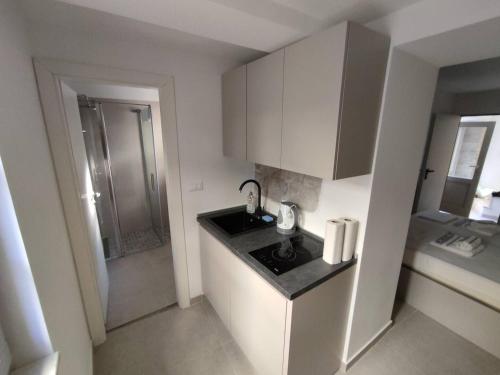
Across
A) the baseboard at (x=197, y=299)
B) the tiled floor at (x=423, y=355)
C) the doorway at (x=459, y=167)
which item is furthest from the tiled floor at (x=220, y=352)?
the doorway at (x=459, y=167)

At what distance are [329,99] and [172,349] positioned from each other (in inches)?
80.8

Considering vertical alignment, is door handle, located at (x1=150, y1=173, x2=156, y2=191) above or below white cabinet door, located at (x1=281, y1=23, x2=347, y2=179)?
below

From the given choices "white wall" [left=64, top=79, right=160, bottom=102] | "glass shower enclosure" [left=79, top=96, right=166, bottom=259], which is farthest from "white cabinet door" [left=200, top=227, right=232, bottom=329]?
"white wall" [left=64, top=79, right=160, bottom=102]

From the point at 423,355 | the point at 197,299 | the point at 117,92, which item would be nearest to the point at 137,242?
the point at 197,299

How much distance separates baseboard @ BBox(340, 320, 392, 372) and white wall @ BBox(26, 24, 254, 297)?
1.35 metres

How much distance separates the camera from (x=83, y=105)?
2613 millimetres

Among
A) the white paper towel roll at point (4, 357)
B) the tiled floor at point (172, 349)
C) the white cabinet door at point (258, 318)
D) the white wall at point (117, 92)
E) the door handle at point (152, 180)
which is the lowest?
the tiled floor at point (172, 349)

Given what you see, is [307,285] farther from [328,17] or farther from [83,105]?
[83,105]

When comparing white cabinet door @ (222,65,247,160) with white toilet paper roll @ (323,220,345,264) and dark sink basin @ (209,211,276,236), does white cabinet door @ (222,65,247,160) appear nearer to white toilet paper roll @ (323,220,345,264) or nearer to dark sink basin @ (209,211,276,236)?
dark sink basin @ (209,211,276,236)

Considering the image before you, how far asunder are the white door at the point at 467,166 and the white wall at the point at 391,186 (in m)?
3.31

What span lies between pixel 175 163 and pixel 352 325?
174 cm

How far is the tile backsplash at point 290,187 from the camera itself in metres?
1.66

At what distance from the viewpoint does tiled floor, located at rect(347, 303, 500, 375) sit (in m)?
1.57

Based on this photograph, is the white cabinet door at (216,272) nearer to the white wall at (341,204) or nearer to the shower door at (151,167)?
the white wall at (341,204)
